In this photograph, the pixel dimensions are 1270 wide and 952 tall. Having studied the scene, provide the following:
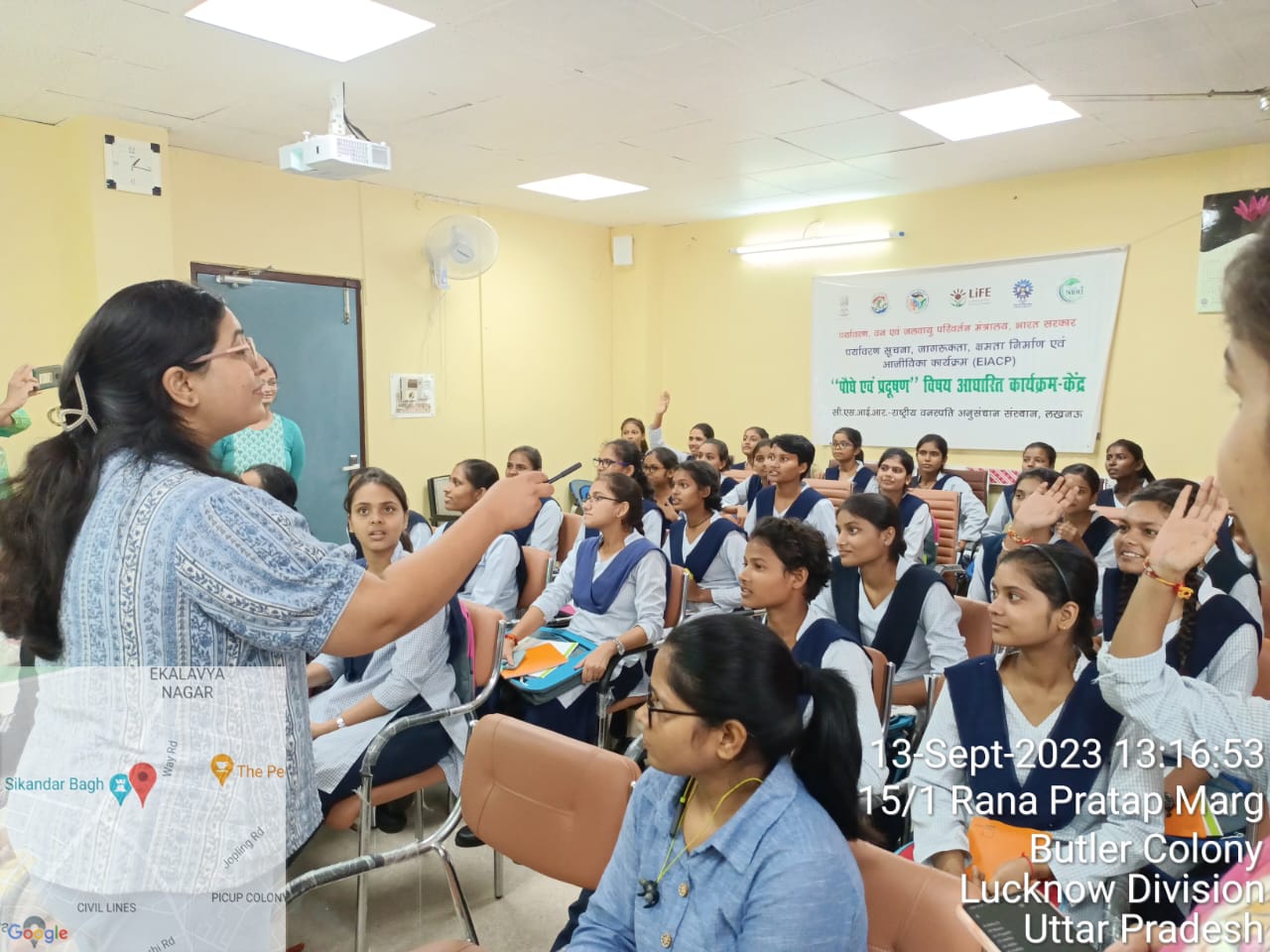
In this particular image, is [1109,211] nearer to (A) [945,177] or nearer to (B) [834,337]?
(A) [945,177]

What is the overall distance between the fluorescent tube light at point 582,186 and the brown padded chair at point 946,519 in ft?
9.19

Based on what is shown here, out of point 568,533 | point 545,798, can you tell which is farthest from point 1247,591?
point 568,533

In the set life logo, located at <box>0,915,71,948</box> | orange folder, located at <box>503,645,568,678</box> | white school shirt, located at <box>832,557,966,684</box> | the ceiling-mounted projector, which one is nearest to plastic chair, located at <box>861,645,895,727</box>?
white school shirt, located at <box>832,557,966,684</box>

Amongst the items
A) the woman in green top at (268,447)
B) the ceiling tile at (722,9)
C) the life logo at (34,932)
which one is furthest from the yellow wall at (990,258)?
the life logo at (34,932)

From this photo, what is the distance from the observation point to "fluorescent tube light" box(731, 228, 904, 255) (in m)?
5.98

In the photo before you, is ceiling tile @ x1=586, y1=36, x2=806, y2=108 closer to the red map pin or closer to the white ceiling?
the white ceiling

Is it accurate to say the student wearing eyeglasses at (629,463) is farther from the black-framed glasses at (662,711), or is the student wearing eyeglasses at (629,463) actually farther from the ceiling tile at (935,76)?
the black-framed glasses at (662,711)

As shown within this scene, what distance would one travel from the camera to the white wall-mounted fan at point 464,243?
559 centimetres

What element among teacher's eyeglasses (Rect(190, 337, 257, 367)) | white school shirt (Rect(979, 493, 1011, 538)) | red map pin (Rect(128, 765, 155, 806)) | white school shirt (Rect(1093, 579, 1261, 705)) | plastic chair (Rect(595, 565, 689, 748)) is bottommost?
plastic chair (Rect(595, 565, 689, 748))

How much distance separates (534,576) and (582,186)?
3234 millimetres

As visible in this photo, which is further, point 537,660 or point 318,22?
point 318,22

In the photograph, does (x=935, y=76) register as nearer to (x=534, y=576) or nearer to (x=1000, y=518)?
(x=1000, y=518)

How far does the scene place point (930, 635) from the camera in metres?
2.48

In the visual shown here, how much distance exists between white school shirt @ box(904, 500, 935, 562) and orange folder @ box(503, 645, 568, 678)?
1.81 metres
